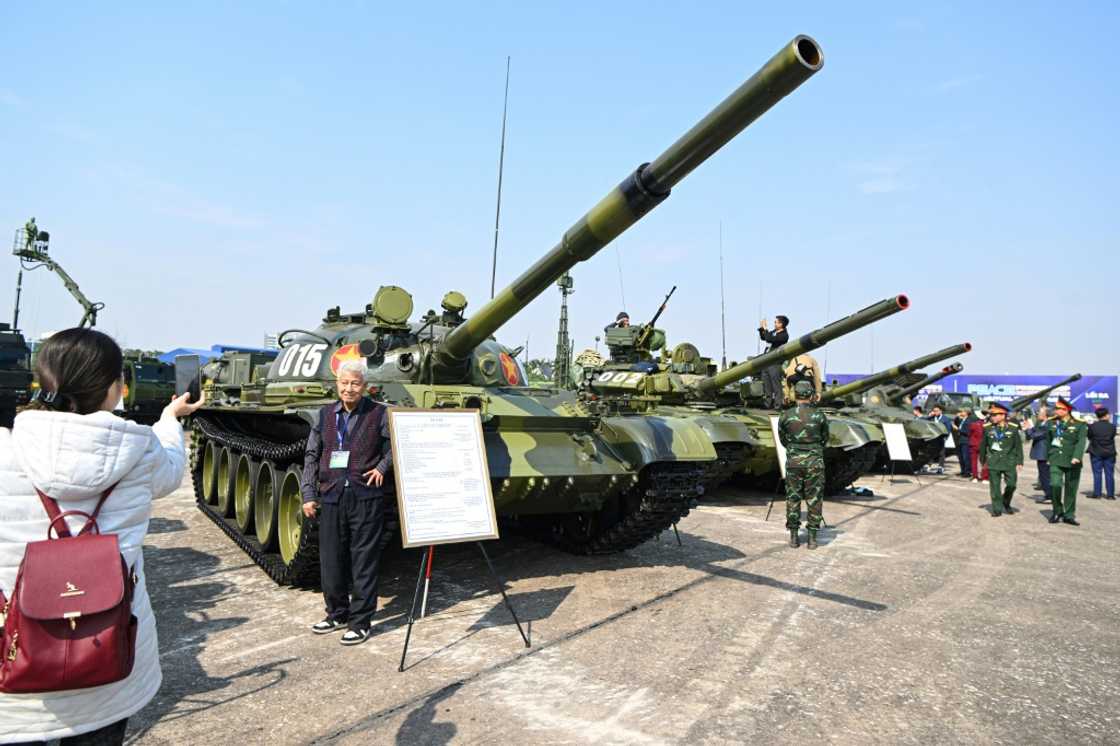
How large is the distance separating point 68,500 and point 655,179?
3.42 m

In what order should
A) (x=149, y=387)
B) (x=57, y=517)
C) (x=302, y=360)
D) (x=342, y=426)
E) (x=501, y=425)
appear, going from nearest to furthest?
1. (x=57, y=517)
2. (x=342, y=426)
3. (x=501, y=425)
4. (x=302, y=360)
5. (x=149, y=387)

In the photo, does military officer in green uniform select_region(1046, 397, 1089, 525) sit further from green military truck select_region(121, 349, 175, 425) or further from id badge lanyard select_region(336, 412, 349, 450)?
green military truck select_region(121, 349, 175, 425)

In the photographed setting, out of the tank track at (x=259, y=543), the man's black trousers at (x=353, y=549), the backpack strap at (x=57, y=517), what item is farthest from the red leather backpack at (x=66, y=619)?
the tank track at (x=259, y=543)

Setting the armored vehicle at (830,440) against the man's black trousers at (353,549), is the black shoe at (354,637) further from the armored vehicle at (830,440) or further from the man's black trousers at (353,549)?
the armored vehicle at (830,440)

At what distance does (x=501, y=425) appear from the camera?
21.7ft

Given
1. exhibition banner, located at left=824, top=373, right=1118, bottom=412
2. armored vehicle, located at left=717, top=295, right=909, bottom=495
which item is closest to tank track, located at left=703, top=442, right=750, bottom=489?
armored vehicle, located at left=717, top=295, right=909, bottom=495

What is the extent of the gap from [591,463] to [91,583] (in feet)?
16.3

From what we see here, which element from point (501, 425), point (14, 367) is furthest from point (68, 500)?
point (14, 367)

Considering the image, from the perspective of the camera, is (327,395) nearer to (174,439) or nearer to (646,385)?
(174,439)

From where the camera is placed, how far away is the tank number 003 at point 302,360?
8148mm

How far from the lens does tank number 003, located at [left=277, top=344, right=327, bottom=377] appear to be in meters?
8.15

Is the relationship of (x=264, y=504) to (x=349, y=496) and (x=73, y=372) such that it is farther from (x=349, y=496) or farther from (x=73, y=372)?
(x=73, y=372)

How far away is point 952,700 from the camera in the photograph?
4.27 meters

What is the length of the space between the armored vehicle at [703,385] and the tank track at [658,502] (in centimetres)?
135
